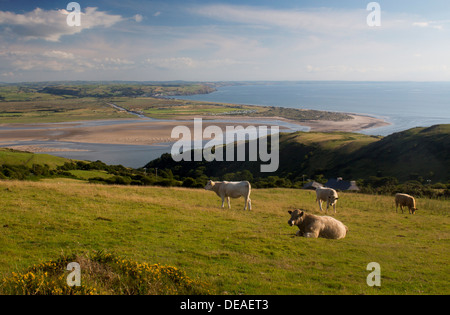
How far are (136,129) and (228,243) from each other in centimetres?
10582

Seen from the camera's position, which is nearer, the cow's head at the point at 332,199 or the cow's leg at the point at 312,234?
the cow's leg at the point at 312,234

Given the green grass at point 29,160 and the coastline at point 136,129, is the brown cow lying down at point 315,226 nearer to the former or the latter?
the green grass at point 29,160

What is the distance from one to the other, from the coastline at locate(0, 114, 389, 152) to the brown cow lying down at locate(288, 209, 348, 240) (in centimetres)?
7976

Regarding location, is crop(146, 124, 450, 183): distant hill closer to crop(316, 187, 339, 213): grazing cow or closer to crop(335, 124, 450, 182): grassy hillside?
crop(335, 124, 450, 182): grassy hillside

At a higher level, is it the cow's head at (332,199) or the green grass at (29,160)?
the cow's head at (332,199)

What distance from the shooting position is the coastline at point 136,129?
95000 millimetres

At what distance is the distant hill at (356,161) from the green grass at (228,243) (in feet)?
136

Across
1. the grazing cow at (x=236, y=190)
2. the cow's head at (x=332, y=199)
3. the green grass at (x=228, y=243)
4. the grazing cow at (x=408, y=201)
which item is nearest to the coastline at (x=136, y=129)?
the grazing cow at (x=236, y=190)

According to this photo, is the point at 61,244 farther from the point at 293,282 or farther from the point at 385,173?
the point at 385,173

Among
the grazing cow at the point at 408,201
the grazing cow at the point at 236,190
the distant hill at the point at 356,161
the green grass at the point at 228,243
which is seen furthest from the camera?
the distant hill at the point at 356,161

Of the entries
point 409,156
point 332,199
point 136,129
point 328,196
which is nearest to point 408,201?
point 332,199

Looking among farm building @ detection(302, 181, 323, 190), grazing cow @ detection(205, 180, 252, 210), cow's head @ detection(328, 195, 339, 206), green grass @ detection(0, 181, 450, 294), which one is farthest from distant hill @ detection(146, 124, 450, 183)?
green grass @ detection(0, 181, 450, 294)

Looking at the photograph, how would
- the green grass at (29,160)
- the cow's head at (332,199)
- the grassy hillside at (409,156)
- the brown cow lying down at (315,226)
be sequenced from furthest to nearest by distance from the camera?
the grassy hillside at (409,156), the green grass at (29,160), the cow's head at (332,199), the brown cow lying down at (315,226)

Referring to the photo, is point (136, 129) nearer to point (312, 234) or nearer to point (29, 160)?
point (29, 160)
